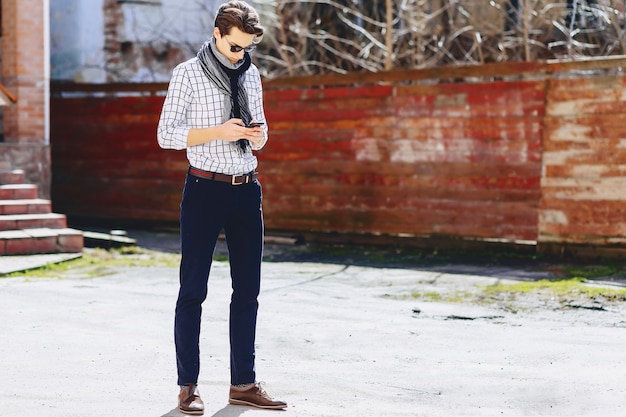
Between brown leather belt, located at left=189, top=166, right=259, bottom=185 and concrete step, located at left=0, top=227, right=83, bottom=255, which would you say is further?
concrete step, located at left=0, top=227, right=83, bottom=255

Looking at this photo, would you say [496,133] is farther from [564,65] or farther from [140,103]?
[140,103]

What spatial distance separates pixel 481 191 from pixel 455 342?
5.22 m

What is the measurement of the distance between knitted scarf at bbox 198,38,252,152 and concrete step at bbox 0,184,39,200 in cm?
783

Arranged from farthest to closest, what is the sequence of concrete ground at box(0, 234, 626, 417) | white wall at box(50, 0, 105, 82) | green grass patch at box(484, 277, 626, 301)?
1. white wall at box(50, 0, 105, 82)
2. green grass patch at box(484, 277, 626, 301)
3. concrete ground at box(0, 234, 626, 417)

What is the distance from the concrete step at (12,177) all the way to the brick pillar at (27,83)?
722mm

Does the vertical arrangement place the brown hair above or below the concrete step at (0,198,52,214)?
above

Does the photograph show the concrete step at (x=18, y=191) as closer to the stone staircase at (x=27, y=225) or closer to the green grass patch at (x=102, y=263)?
the stone staircase at (x=27, y=225)

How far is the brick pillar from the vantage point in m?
13.4

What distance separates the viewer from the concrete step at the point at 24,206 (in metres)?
11.8

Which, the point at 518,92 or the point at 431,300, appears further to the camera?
the point at 518,92

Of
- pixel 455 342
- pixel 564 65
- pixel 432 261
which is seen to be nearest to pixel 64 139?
pixel 432 261

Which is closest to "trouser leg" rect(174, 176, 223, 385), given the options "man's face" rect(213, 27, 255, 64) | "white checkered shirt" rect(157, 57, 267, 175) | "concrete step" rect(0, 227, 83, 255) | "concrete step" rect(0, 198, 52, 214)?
"white checkered shirt" rect(157, 57, 267, 175)

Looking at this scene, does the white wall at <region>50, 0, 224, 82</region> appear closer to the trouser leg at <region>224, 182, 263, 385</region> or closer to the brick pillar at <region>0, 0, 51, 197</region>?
the brick pillar at <region>0, 0, 51, 197</region>

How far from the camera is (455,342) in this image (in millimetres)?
6730
